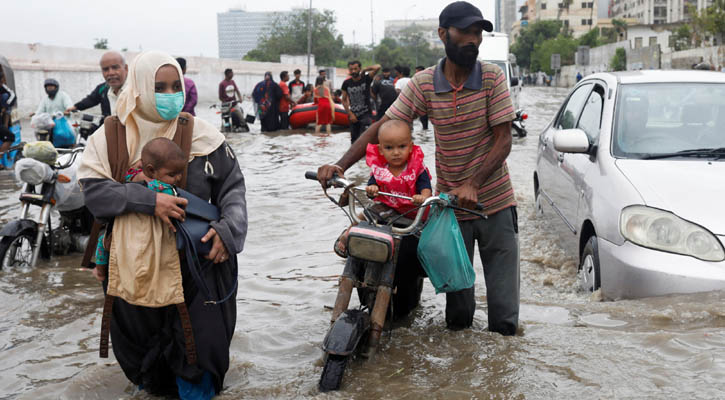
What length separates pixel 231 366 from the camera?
421cm

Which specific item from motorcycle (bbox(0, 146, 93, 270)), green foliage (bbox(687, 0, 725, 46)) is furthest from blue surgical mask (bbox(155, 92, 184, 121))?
green foliage (bbox(687, 0, 725, 46))

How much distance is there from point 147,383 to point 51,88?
7750 mm

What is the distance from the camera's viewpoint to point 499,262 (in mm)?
4074

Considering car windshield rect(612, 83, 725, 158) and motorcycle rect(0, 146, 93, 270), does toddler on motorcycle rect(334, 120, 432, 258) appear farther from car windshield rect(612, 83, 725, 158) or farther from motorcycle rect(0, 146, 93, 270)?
motorcycle rect(0, 146, 93, 270)

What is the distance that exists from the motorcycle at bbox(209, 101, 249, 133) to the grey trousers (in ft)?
57.0

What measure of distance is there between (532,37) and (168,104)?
413ft

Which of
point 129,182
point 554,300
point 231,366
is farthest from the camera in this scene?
point 554,300

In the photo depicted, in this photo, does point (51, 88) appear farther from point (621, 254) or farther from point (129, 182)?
point (621, 254)

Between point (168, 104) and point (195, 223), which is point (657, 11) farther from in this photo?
point (195, 223)

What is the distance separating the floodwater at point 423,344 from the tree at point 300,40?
8757 cm

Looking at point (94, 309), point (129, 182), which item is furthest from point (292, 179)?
point (129, 182)

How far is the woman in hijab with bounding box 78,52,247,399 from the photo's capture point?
10.9ft

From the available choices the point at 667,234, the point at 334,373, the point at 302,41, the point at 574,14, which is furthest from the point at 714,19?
the point at 574,14

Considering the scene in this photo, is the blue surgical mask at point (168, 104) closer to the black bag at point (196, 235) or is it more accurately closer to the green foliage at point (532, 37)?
the black bag at point (196, 235)
